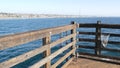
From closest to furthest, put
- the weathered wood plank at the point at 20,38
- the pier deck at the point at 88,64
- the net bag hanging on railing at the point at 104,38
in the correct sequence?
the weathered wood plank at the point at 20,38 → the pier deck at the point at 88,64 → the net bag hanging on railing at the point at 104,38

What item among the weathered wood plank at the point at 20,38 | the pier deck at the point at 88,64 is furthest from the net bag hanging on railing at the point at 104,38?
the weathered wood plank at the point at 20,38

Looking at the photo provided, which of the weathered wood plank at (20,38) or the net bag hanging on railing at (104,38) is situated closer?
the weathered wood plank at (20,38)

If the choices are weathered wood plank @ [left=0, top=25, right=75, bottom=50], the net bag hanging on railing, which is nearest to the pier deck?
the net bag hanging on railing

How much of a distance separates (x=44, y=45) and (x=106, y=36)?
3851 millimetres

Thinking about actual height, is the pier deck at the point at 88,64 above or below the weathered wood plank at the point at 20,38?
below

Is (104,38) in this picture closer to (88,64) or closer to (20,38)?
(88,64)

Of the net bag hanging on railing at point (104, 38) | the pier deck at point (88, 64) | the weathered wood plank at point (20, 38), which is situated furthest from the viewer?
the net bag hanging on railing at point (104, 38)

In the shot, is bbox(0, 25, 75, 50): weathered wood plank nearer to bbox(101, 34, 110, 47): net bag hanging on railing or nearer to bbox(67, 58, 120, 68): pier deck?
bbox(67, 58, 120, 68): pier deck

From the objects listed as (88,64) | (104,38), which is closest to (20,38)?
(88,64)

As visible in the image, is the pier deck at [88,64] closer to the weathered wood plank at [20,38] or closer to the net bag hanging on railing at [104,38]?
the net bag hanging on railing at [104,38]

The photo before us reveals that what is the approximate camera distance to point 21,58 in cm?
411

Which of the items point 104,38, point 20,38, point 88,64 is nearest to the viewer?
point 20,38

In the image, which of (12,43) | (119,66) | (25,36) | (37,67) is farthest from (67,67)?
(12,43)

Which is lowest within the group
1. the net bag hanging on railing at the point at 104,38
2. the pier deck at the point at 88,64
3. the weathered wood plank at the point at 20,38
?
the pier deck at the point at 88,64
